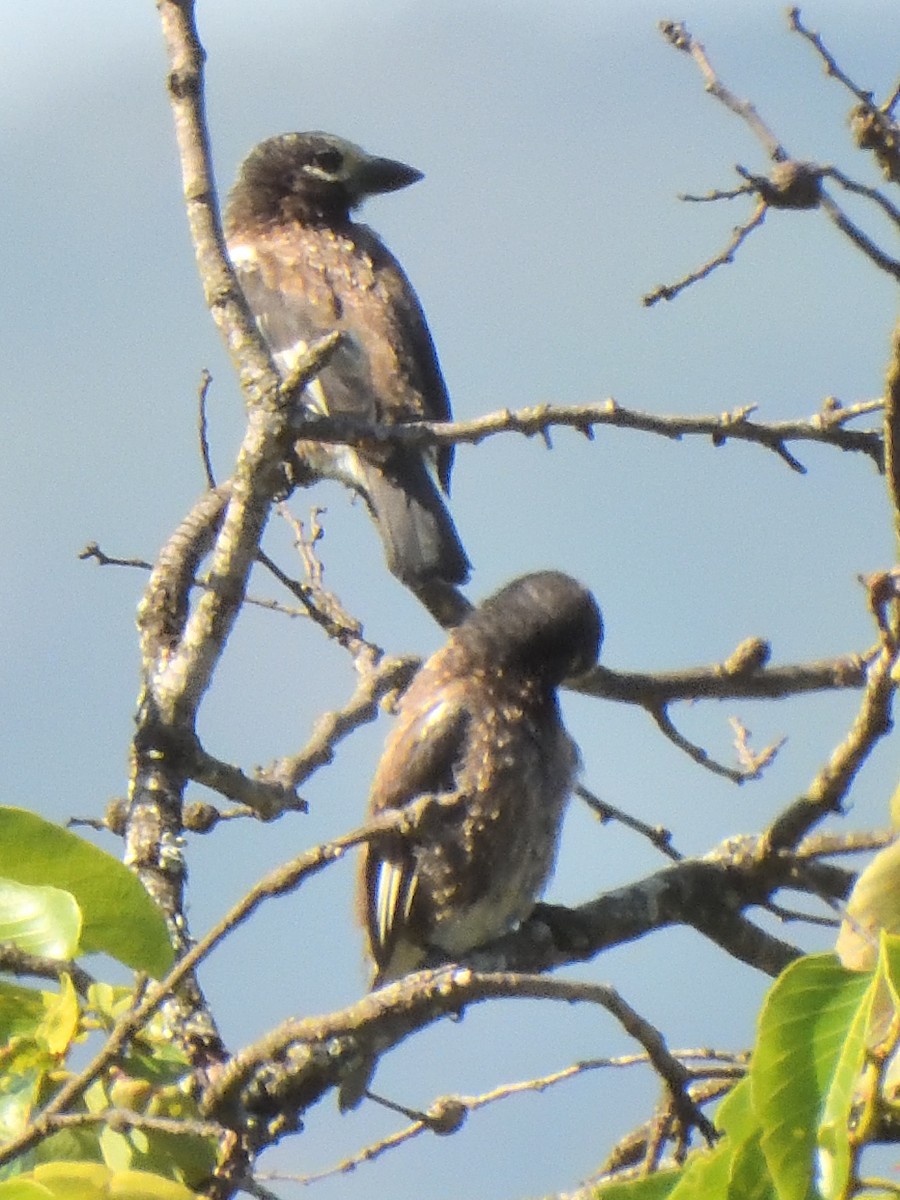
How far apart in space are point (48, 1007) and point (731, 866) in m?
1.76

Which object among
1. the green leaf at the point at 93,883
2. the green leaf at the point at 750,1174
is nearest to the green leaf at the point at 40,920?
the green leaf at the point at 93,883

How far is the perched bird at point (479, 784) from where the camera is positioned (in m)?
4.14

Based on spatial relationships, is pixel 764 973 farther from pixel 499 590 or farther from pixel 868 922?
pixel 868 922

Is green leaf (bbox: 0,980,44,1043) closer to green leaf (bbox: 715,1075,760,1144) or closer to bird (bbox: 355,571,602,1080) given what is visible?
green leaf (bbox: 715,1075,760,1144)

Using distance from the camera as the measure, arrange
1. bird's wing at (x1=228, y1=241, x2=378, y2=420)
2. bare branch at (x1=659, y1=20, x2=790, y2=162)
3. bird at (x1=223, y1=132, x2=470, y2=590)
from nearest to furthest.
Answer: bare branch at (x1=659, y1=20, x2=790, y2=162), bird at (x1=223, y1=132, x2=470, y2=590), bird's wing at (x1=228, y1=241, x2=378, y2=420)

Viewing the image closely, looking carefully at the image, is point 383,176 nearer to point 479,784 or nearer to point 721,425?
point 479,784

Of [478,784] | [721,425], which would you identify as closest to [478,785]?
[478,784]

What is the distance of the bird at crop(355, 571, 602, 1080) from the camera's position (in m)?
4.13

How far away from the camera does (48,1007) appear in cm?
190

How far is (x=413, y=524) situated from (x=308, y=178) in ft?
8.12

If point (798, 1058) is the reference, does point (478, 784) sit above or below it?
above

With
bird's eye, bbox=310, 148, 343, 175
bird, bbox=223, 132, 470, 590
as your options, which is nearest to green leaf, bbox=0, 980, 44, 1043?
bird, bbox=223, 132, 470, 590

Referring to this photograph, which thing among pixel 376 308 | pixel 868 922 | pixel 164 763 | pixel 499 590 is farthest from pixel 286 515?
pixel 868 922

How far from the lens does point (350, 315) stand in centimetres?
733
